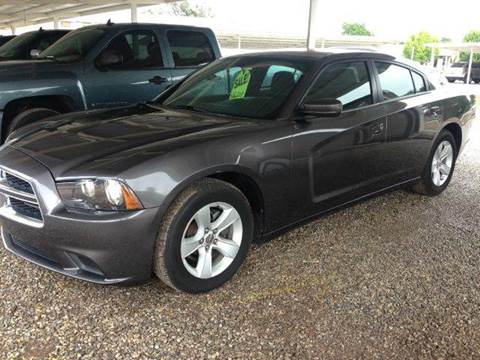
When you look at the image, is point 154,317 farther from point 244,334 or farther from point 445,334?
point 445,334

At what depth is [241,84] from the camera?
13.4 ft

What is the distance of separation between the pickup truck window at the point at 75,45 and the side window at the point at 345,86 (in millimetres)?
3626

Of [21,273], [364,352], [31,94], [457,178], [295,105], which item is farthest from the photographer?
[457,178]

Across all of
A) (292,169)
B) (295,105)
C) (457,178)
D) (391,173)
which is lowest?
(457,178)

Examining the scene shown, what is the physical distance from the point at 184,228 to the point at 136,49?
4314 millimetres

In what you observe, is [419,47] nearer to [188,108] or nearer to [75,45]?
[75,45]

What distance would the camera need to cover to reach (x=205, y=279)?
319cm

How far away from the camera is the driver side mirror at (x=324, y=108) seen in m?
3.51

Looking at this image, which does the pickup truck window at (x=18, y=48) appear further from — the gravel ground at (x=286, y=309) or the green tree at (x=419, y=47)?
the green tree at (x=419, y=47)

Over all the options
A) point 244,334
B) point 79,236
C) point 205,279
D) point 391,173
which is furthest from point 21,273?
point 391,173

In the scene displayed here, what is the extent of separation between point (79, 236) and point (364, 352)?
1.71 m

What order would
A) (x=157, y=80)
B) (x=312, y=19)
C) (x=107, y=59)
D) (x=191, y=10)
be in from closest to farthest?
1. (x=107, y=59)
2. (x=157, y=80)
3. (x=312, y=19)
4. (x=191, y=10)

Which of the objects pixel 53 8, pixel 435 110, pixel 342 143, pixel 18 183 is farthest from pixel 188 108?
pixel 53 8

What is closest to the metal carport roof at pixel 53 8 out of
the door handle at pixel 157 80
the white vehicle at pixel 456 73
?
the door handle at pixel 157 80
